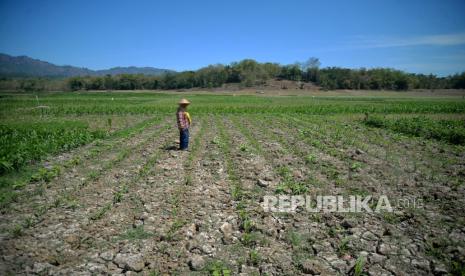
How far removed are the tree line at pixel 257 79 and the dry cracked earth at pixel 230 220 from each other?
10700 centimetres

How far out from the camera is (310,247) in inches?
204

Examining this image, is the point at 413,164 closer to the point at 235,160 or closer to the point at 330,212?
the point at 330,212

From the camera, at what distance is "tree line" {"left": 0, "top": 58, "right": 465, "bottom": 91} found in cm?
11138

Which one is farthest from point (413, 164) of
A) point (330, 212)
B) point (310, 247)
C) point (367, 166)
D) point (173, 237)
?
point (173, 237)

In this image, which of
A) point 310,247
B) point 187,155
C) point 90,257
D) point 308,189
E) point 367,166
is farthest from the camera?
point 187,155

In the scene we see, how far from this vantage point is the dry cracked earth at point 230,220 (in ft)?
15.3

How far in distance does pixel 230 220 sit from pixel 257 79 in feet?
391

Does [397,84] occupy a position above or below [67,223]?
above

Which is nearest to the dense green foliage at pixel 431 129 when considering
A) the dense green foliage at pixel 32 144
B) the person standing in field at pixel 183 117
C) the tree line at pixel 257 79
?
the person standing in field at pixel 183 117

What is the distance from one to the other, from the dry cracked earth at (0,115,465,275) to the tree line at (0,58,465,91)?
351 feet

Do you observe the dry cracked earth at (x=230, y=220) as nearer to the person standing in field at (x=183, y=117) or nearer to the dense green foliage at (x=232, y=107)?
the person standing in field at (x=183, y=117)

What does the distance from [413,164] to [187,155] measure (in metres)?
8.76

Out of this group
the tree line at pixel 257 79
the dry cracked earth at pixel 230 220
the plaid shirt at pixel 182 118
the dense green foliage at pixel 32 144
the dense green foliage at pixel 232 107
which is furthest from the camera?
the tree line at pixel 257 79

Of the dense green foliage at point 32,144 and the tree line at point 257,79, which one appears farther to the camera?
the tree line at point 257,79
